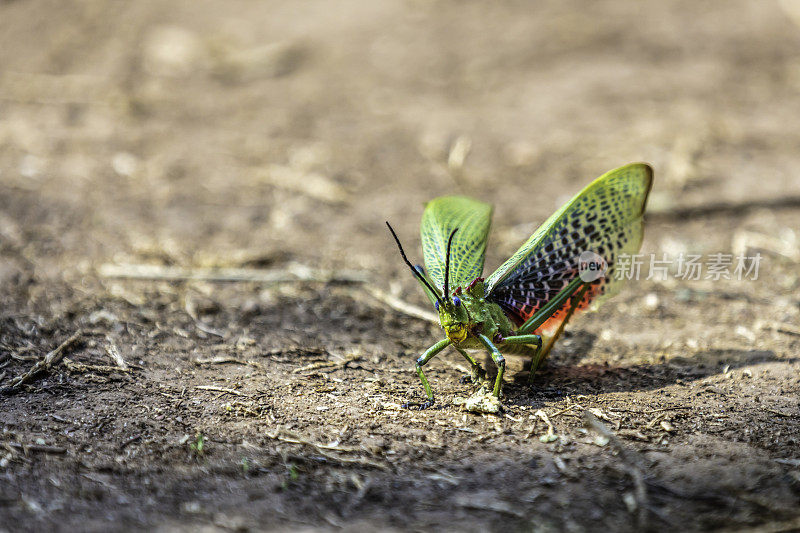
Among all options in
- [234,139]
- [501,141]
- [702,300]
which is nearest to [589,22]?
[501,141]

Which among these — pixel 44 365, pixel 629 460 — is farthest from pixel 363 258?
pixel 629 460

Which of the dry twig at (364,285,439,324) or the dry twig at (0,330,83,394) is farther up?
the dry twig at (364,285,439,324)

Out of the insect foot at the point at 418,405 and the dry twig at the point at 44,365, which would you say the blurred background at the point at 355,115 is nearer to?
the dry twig at the point at 44,365

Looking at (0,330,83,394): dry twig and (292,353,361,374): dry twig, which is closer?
(0,330,83,394): dry twig

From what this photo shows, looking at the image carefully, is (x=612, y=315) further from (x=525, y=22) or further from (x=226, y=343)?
(x=525, y=22)

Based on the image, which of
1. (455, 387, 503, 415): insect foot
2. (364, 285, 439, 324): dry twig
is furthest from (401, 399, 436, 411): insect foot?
(364, 285, 439, 324): dry twig

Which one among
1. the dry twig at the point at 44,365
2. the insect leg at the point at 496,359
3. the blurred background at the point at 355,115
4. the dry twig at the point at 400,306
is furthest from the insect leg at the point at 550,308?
the dry twig at the point at 44,365

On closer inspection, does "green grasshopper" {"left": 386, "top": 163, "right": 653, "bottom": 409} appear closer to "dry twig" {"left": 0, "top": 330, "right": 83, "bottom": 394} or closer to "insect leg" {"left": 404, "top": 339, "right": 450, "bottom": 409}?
"insect leg" {"left": 404, "top": 339, "right": 450, "bottom": 409}
